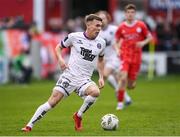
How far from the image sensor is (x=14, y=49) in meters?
34.8

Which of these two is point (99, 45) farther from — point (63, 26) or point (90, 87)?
point (63, 26)

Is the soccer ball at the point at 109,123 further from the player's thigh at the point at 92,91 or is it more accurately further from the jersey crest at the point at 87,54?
the jersey crest at the point at 87,54

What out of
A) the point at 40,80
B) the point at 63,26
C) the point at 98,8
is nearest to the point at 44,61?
the point at 40,80

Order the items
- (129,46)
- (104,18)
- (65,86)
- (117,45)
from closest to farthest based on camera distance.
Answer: (65,86), (117,45), (129,46), (104,18)

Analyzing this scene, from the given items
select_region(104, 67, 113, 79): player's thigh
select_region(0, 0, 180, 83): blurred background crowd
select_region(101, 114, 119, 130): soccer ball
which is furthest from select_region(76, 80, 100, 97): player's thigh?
select_region(0, 0, 180, 83): blurred background crowd

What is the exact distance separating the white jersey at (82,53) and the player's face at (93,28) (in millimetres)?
146

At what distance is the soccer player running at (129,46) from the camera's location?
869 inches

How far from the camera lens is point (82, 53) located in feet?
53.1

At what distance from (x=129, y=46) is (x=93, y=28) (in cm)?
646

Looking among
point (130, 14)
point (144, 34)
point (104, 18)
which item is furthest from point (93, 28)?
point (104, 18)

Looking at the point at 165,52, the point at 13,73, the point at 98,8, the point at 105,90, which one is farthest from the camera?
the point at 98,8

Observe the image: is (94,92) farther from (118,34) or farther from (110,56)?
(110,56)

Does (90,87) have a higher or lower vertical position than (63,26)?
lower

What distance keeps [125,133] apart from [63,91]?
151cm
